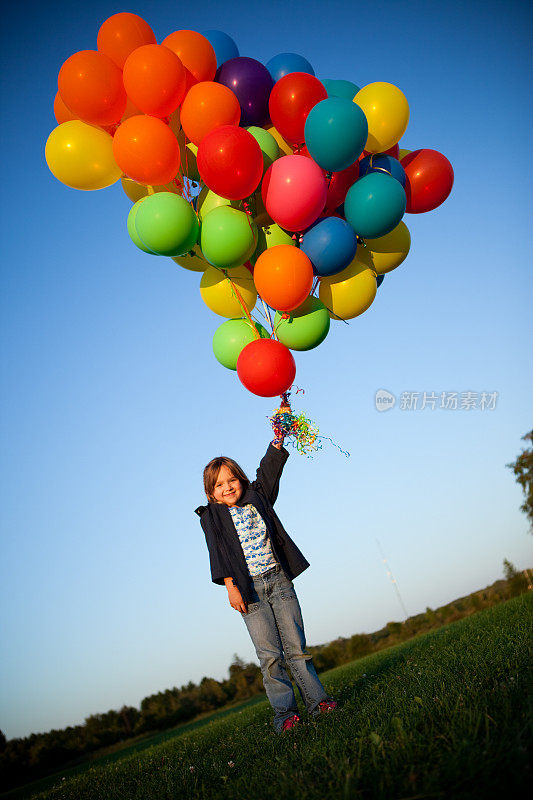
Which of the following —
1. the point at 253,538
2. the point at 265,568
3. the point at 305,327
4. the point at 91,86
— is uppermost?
the point at 91,86

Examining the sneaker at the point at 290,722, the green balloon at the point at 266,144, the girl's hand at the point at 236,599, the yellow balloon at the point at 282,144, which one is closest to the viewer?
the sneaker at the point at 290,722

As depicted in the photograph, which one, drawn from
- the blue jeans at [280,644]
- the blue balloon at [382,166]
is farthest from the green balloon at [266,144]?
the blue jeans at [280,644]

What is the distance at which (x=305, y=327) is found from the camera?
3436mm

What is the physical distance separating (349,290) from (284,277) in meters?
0.61

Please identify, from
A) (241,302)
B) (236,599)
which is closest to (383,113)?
(241,302)

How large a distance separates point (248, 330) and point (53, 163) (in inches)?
68.6

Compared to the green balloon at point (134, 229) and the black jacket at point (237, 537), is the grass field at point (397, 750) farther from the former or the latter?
the green balloon at point (134, 229)

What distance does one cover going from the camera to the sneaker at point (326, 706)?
2.79m

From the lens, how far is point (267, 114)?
3707 millimetres

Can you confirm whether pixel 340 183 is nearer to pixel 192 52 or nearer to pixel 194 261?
pixel 194 261

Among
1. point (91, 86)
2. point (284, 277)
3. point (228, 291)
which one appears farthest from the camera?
point (228, 291)

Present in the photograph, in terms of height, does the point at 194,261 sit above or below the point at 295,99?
below

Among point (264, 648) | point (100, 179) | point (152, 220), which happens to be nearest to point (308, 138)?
point (152, 220)

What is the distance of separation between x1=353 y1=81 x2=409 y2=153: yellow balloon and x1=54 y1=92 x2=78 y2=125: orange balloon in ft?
6.78
